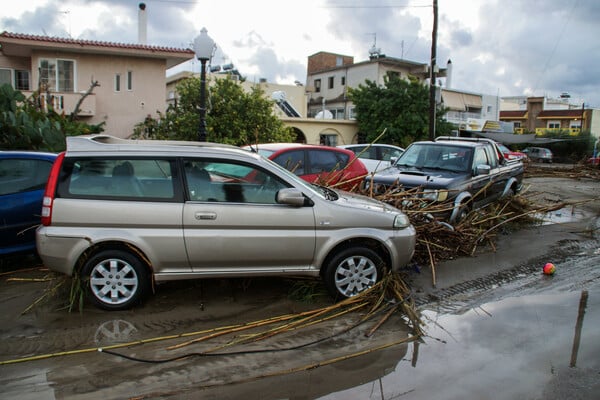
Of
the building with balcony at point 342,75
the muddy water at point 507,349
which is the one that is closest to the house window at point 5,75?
the muddy water at point 507,349

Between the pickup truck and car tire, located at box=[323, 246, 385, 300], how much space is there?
2453mm

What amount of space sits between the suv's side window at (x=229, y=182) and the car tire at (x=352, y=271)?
3.28 feet

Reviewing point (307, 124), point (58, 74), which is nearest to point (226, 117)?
point (58, 74)

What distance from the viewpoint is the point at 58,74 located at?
18922 mm

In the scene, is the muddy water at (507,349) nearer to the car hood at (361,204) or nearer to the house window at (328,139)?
the car hood at (361,204)

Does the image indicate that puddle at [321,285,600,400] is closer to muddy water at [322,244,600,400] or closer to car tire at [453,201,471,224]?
muddy water at [322,244,600,400]

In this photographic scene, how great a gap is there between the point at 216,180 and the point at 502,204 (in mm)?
7034

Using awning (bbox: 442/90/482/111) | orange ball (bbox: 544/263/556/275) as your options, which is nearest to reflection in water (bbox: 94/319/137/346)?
orange ball (bbox: 544/263/556/275)

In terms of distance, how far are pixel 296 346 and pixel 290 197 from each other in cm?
155

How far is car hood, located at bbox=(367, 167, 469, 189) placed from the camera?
8.69 metres

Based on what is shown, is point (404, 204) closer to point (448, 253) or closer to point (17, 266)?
point (448, 253)

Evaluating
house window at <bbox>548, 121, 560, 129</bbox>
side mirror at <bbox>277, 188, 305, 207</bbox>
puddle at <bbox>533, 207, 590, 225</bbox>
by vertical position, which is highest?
house window at <bbox>548, 121, 560, 129</bbox>

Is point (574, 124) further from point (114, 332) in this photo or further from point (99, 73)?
point (114, 332)

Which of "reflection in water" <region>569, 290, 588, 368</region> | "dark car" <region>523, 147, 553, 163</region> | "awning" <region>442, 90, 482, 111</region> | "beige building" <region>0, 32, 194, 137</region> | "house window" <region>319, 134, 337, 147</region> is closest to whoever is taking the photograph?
"reflection in water" <region>569, 290, 588, 368</region>
